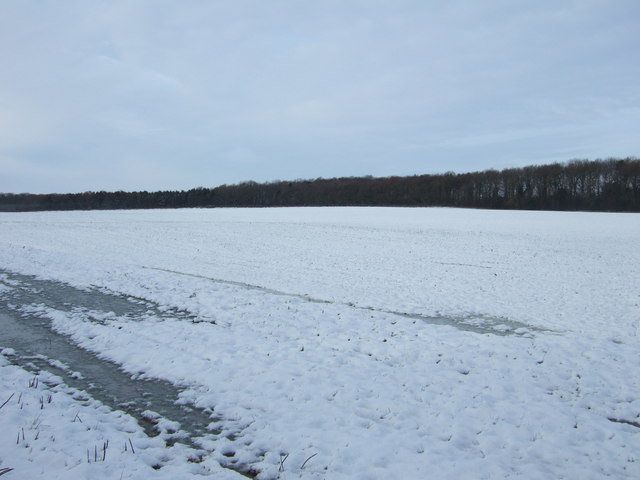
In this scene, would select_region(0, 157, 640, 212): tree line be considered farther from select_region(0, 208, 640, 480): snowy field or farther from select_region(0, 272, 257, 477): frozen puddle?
select_region(0, 272, 257, 477): frozen puddle

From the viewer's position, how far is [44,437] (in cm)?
520

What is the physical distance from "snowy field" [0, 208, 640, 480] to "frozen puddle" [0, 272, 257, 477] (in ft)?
0.63

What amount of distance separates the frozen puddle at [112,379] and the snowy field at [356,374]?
192 mm

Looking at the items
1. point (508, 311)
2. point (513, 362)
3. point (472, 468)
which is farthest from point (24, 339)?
point (508, 311)

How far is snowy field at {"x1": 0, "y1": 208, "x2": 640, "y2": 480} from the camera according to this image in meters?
5.03

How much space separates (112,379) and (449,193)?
96812mm

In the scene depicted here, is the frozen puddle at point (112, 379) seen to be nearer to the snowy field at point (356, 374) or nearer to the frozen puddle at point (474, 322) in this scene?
the snowy field at point (356, 374)

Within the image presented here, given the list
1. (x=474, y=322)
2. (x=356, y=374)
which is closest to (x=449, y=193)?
(x=474, y=322)

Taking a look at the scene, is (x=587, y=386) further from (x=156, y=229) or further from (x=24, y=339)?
(x=156, y=229)

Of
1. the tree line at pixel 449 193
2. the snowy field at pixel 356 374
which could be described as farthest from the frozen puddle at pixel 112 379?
the tree line at pixel 449 193

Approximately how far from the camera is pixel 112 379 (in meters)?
7.21

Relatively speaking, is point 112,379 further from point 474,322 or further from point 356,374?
point 474,322

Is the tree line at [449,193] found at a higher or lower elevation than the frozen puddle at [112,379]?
higher

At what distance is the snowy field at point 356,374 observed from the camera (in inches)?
198
